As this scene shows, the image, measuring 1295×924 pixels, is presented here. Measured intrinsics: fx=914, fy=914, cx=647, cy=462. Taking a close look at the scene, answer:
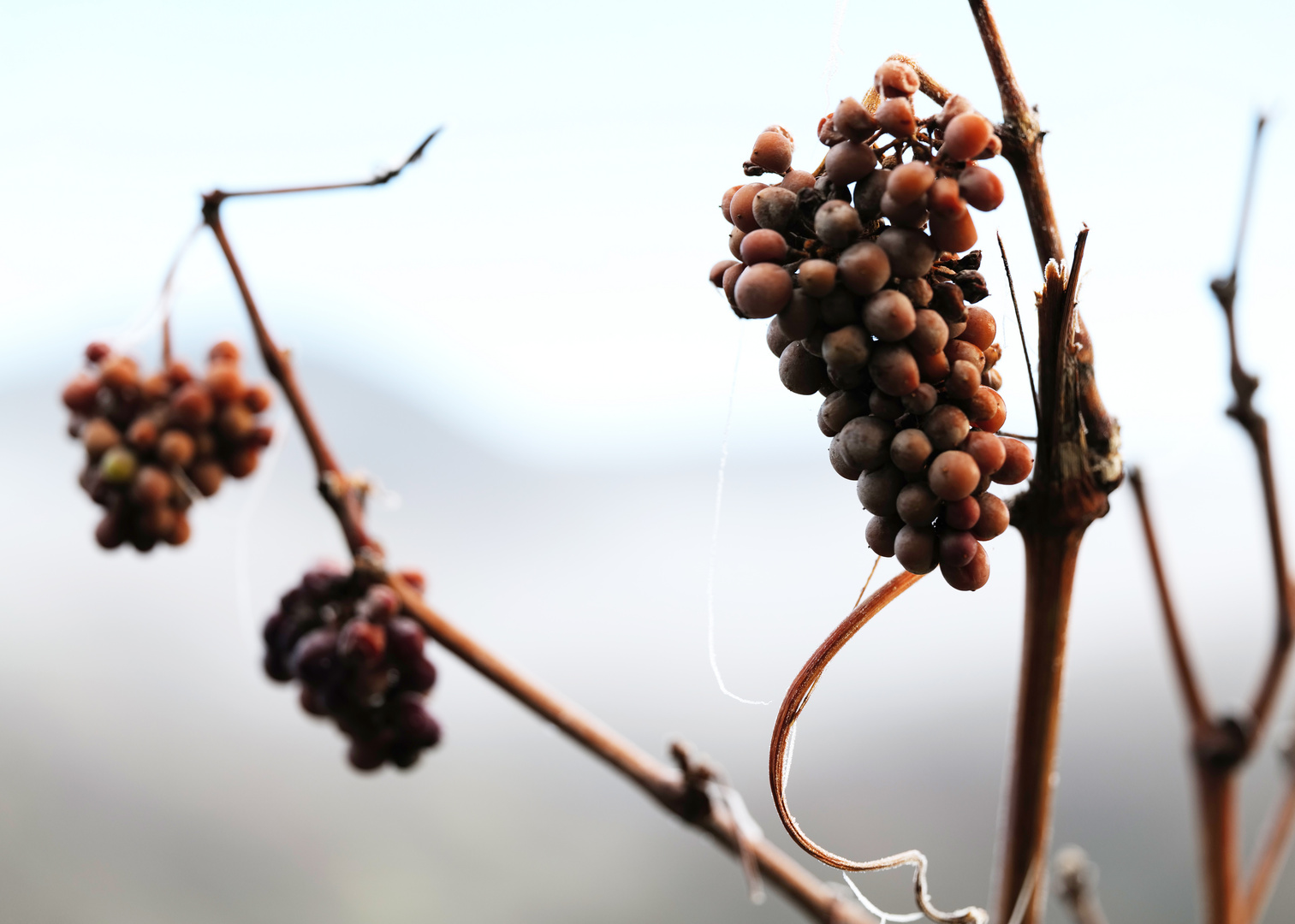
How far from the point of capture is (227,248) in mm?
459

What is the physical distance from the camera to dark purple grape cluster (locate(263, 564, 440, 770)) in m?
0.53

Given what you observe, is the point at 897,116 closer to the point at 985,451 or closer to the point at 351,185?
the point at 985,451

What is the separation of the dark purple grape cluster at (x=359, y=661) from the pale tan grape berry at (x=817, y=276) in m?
0.35

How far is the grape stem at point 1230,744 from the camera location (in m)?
0.48

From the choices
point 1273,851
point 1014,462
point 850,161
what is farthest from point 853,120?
point 1273,851

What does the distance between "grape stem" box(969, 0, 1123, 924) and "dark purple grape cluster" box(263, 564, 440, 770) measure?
1.11 ft

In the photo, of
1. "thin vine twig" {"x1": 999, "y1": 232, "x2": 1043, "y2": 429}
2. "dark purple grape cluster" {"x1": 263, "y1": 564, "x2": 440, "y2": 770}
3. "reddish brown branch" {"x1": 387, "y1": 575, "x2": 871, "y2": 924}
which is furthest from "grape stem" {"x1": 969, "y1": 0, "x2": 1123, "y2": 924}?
"dark purple grape cluster" {"x1": 263, "y1": 564, "x2": 440, "y2": 770}

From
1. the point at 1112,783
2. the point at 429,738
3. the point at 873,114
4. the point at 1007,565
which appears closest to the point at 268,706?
the point at 429,738

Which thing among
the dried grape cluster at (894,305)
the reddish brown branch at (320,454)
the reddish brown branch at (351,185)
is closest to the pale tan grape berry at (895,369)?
the dried grape cluster at (894,305)

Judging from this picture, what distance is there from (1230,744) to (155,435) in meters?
0.61

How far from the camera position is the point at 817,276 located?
27cm

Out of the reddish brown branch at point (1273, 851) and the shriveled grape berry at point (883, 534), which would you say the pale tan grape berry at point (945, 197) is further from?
the reddish brown branch at point (1273, 851)

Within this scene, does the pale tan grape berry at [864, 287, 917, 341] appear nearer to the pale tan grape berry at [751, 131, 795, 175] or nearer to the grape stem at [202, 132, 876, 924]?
the pale tan grape berry at [751, 131, 795, 175]

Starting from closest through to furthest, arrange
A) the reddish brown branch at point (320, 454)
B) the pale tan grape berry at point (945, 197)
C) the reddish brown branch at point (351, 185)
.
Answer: the pale tan grape berry at point (945, 197) → the reddish brown branch at point (351, 185) → the reddish brown branch at point (320, 454)
